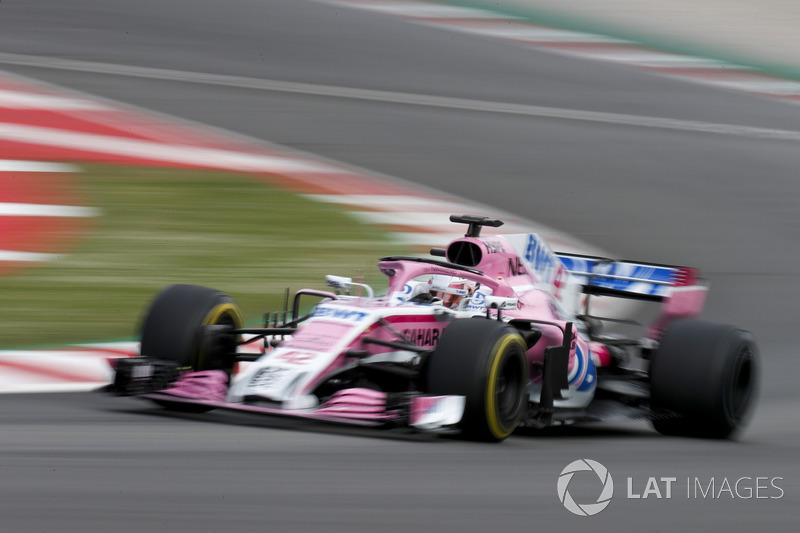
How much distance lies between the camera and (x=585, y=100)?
1886 centimetres

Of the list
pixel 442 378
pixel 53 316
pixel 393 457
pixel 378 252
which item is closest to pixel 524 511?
pixel 393 457

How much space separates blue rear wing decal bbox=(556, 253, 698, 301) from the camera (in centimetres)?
822

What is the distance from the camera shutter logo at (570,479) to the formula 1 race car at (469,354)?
536 millimetres

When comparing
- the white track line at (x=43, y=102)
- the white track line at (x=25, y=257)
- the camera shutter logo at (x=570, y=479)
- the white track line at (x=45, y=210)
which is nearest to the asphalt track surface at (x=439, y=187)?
the camera shutter logo at (x=570, y=479)

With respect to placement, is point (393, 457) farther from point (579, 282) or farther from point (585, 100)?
point (585, 100)

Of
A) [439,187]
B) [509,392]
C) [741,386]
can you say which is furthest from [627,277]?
[439,187]

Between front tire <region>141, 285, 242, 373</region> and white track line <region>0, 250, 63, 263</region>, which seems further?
white track line <region>0, 250, 63, 263</region>

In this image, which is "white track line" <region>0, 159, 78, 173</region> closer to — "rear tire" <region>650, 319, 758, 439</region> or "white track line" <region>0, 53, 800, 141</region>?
"white track line" <region>0, 53, 800, 141</region>

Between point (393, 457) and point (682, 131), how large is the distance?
13.6 meters

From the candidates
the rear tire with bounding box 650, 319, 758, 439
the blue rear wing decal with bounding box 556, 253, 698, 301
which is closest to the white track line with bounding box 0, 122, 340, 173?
the blue rear wing decal with bounding box 556, 253, 698, 301

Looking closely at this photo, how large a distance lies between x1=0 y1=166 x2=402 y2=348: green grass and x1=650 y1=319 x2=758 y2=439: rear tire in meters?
3.56

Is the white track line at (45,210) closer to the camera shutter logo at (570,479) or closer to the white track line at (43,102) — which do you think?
the white track line at (43,102)

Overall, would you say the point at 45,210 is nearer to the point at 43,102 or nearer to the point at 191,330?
the point at 43,102

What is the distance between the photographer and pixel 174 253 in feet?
36.8
